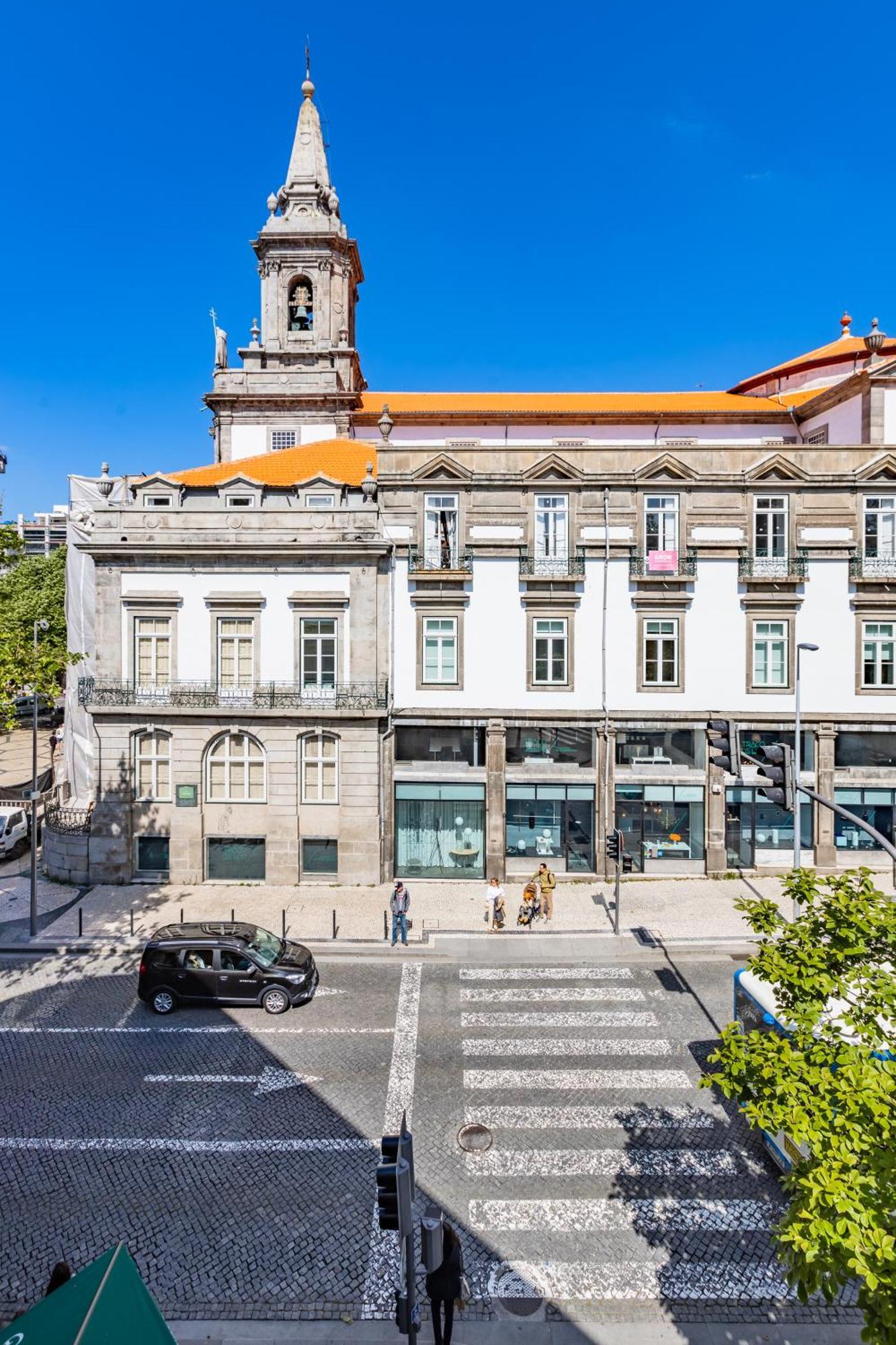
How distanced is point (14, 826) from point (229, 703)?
997 centimetres

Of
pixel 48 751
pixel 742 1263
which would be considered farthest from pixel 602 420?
pixel 48 751

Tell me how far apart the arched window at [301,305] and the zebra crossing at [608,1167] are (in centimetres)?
3853

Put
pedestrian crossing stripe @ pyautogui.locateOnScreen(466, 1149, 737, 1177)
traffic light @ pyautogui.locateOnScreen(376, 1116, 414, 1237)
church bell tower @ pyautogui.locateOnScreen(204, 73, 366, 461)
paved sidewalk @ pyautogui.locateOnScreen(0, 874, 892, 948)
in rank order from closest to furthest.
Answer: traffic light @ pyautogui.locateOnScreen(376, 1116, 414, 1237) < pedestrian crossing stripe @ pyautogui.locateOnScreen(466, 1149, 737, 1177) < paved sidewalk @ pyautogui.locateOnScreen(0, 874, 892, 948) < church bell tower @ pyautogui.locateOnScreen(204, 73, 366, 461)

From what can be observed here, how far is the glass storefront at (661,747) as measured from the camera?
24281 mm

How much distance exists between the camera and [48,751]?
43.2 metres

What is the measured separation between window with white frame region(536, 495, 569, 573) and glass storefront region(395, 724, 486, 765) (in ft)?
21.7

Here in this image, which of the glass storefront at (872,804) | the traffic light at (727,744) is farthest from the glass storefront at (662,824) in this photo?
the traffic light at (727,744)

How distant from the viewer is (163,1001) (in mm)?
15477

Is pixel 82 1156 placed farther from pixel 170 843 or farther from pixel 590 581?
pixel 590 581

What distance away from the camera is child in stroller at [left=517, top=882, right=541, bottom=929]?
20172 mm

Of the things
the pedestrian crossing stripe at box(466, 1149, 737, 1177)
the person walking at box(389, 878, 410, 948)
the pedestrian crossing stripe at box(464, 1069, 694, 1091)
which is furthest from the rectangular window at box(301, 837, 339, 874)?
the pedestrian crossing stripe at box(466, 1149, 737, 1177)

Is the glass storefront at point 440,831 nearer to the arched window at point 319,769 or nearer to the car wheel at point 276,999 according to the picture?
the arched window at point 319,769

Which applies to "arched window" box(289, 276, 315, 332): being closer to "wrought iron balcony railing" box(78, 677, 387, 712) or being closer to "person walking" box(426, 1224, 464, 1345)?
"wrought iron balcony railing" box(78, 677, 387, 712)

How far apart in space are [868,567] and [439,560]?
1443cm
